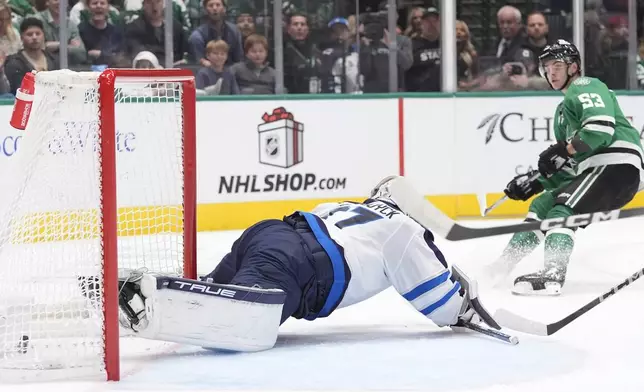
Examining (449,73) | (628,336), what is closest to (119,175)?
(628,336)

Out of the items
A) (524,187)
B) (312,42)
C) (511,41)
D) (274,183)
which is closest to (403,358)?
(524,187)

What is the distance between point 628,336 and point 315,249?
3.35 ft

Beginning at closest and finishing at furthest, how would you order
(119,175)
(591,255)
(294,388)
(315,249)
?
(294,388) < (315,249) < (119,175) < (591,255)

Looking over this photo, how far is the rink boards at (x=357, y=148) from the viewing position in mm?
6480

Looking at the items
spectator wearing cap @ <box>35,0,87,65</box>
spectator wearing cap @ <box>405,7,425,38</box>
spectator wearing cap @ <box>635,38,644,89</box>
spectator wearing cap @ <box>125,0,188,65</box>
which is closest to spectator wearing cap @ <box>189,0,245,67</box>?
spectator wearing cap @ <box>125,0,188,65</box>

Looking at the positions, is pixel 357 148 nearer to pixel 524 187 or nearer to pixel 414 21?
pixel 414 21

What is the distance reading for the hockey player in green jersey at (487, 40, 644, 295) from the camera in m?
4.23

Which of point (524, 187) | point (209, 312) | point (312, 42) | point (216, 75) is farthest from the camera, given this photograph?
point (312, 42)

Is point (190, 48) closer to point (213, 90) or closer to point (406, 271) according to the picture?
point (213, 90)

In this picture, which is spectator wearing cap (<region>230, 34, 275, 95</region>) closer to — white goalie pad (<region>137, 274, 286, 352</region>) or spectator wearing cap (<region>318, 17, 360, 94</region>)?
spectator wearing cap (<region>318, 17, 360, 94</region>)

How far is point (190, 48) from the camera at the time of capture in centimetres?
661

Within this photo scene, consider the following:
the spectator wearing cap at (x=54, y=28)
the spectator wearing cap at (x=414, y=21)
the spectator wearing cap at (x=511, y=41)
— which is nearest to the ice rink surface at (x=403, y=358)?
the spectator wearing cap at (x=54, y=28)

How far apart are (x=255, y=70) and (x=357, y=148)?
0.80 metres

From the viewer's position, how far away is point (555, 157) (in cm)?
432
